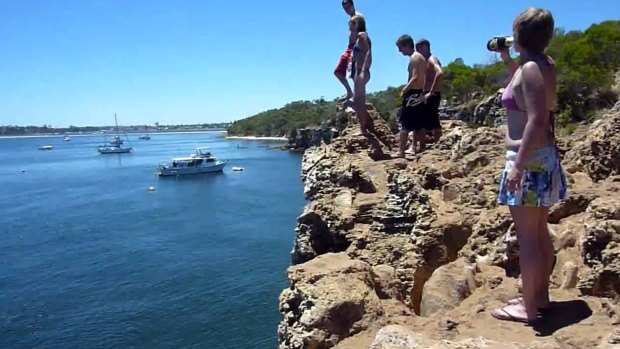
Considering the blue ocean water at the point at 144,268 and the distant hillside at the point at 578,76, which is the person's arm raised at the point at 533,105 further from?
the blue ocean water at the point at 144,268

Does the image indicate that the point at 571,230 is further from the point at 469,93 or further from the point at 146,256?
→ the point at 469,93

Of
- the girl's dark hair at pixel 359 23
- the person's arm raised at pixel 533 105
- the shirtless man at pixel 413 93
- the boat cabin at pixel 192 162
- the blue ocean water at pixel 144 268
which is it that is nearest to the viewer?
the person's arm raised at pixel 533 105

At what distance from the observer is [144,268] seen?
106 feet

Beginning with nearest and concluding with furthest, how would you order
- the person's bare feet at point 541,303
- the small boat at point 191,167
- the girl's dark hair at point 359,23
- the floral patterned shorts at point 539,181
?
the floral patterned shorts at point 539,181, the person's bare feet at point 541,303, the girl's dark hair at point 359,23, the small boat at point 191,167

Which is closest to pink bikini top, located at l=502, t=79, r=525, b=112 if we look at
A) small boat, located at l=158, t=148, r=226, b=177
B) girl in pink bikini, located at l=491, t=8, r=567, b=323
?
girl in pink bikini, located at l=491, t=8, r=567, b=323

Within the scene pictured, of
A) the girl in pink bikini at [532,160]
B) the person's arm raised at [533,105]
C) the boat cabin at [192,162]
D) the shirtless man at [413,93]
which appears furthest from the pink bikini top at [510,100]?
the boat cabin at [192,162]

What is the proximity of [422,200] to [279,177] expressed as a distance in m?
68.0

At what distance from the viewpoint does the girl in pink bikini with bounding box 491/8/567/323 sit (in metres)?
3.62

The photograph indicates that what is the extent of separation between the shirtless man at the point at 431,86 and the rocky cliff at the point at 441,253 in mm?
867

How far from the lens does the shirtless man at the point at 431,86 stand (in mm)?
8664

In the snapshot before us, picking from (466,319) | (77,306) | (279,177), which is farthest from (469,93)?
(466,319)

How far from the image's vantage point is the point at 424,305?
488 cm

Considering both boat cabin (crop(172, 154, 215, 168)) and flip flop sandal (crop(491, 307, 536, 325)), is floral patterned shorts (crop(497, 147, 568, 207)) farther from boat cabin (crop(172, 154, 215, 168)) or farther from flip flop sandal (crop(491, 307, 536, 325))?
boat cabin (crop(172, 154, 215, 168))

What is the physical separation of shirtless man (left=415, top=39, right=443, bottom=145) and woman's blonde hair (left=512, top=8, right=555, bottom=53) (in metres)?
4.91
